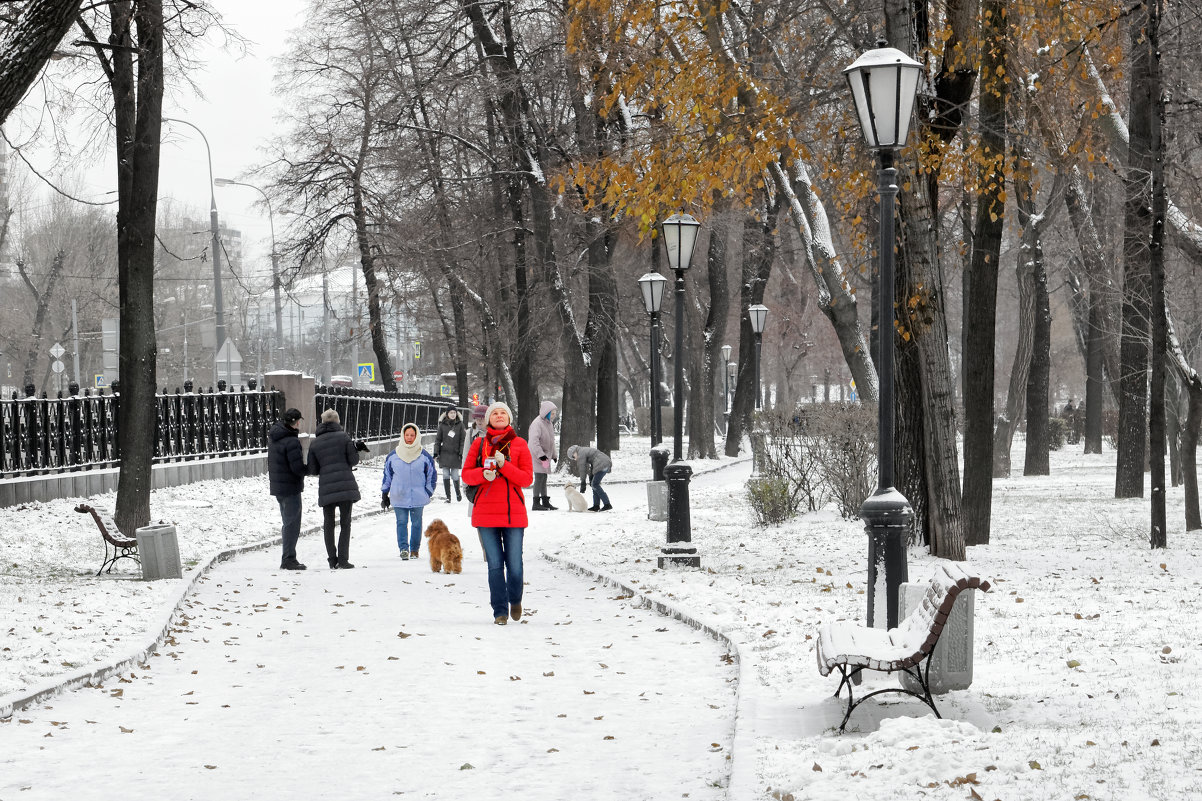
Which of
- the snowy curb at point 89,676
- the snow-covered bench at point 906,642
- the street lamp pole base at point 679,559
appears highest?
the snow-covered bench at point 906,642

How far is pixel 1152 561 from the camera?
545 inches

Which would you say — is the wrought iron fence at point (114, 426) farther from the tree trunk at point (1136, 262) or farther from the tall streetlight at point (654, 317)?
the tree trunk at point (1136, 262)

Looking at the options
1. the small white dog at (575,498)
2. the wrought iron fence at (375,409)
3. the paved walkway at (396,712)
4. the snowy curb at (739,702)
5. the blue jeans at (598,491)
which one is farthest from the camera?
the wrought iron fence at (375,409)

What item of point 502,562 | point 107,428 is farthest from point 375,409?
point 502,562

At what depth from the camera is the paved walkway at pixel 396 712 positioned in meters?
6.17

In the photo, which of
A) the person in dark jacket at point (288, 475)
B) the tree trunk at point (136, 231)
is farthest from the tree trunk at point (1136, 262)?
the tree trunk at point (136, 231)

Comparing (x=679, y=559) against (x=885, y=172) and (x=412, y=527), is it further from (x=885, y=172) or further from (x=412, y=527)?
(x=885, y=172)

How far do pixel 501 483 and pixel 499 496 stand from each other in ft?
0.34

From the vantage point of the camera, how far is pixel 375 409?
39250mm

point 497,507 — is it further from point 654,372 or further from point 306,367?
point 306,367

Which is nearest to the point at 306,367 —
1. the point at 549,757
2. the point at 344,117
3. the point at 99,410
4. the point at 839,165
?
the point at 344,117

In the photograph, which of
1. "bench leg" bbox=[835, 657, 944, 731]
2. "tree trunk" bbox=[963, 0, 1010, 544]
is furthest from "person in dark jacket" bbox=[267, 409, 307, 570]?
"bench leg" bbox=[835, 657, 944, 731]

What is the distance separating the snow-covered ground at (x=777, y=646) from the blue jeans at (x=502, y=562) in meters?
0.29

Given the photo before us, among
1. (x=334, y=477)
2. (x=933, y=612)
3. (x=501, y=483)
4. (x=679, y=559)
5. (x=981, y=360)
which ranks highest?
(x=981, y=360)
